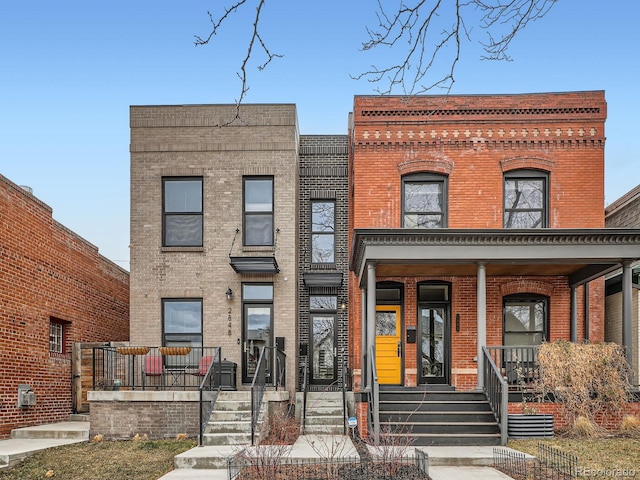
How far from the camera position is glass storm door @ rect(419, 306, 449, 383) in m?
15.0

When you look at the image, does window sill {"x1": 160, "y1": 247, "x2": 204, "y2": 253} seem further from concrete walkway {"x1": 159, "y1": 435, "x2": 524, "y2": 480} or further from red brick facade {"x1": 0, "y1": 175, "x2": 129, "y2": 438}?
concrete walkway {"x1": 159, "y1": 435, "x2": 524, "y2": 480}

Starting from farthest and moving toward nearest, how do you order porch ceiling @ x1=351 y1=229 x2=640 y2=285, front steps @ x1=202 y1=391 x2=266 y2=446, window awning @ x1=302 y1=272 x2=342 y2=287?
window awning @ x1=302 y1=272 x2=342 y2=287, porch ceiling @ x1=351 y1=229 x2=640 y2=285, front steps @ x1=202 y1=391 x2=266 y2=446

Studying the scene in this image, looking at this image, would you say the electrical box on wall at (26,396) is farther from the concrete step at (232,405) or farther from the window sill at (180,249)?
the window sill at (180,249)

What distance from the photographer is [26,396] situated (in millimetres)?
12859

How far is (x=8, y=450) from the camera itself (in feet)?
34.7

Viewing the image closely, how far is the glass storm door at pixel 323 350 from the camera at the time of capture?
55.4 ft

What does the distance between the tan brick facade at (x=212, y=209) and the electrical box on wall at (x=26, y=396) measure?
2.96m

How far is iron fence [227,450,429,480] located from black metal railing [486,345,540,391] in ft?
14.8

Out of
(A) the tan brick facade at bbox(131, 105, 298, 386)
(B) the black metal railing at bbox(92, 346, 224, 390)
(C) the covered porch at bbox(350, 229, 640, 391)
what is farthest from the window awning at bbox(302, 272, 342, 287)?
(B) the black metal railing at bbox(92, 346, 224, 390)

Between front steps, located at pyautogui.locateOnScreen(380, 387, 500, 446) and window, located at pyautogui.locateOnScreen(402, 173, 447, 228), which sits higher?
window, located at pyautogui.locateOnScreen(402, 173, 447, 228)

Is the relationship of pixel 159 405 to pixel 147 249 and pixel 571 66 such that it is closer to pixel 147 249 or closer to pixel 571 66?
pixel 147 249

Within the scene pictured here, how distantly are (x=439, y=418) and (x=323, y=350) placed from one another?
18.4 feet

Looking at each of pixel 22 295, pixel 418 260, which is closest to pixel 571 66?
pixel 418 260

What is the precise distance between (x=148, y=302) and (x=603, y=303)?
11467mm
